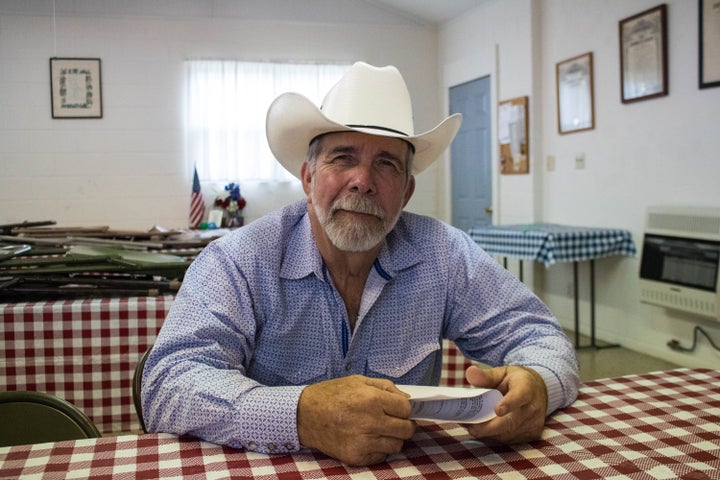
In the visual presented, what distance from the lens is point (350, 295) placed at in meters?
1.52

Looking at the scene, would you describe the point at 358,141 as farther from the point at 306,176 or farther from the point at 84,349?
the point at 84,349

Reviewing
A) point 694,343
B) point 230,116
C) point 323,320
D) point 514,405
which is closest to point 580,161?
point 694,343

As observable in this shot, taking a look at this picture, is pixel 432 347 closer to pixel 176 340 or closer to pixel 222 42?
pixel 176 340

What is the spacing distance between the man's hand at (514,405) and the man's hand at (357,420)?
14 cm

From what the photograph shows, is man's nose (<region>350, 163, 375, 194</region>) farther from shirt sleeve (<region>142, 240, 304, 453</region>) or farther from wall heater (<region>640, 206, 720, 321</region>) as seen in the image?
wall heater (<region>640, 206, 720, 321</region>)

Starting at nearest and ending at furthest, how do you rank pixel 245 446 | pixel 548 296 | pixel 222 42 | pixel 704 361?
pixel 245 446
pixel 704 361
pixel 548 296
pixel 222 42

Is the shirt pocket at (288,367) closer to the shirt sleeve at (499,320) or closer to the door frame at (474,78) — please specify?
the shirt sleeve at (499,320)

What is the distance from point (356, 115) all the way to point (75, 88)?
20.1ft

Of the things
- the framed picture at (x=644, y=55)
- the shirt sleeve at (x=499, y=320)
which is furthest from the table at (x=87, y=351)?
the framed picture at (x=644, y=55)

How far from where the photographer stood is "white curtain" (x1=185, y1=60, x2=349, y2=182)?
6.93 m

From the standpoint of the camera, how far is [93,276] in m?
2.43

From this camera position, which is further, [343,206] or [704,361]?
[704,361]

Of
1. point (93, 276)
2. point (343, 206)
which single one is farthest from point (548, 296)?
point (343, 206)

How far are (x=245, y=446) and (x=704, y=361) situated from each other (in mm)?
3833
